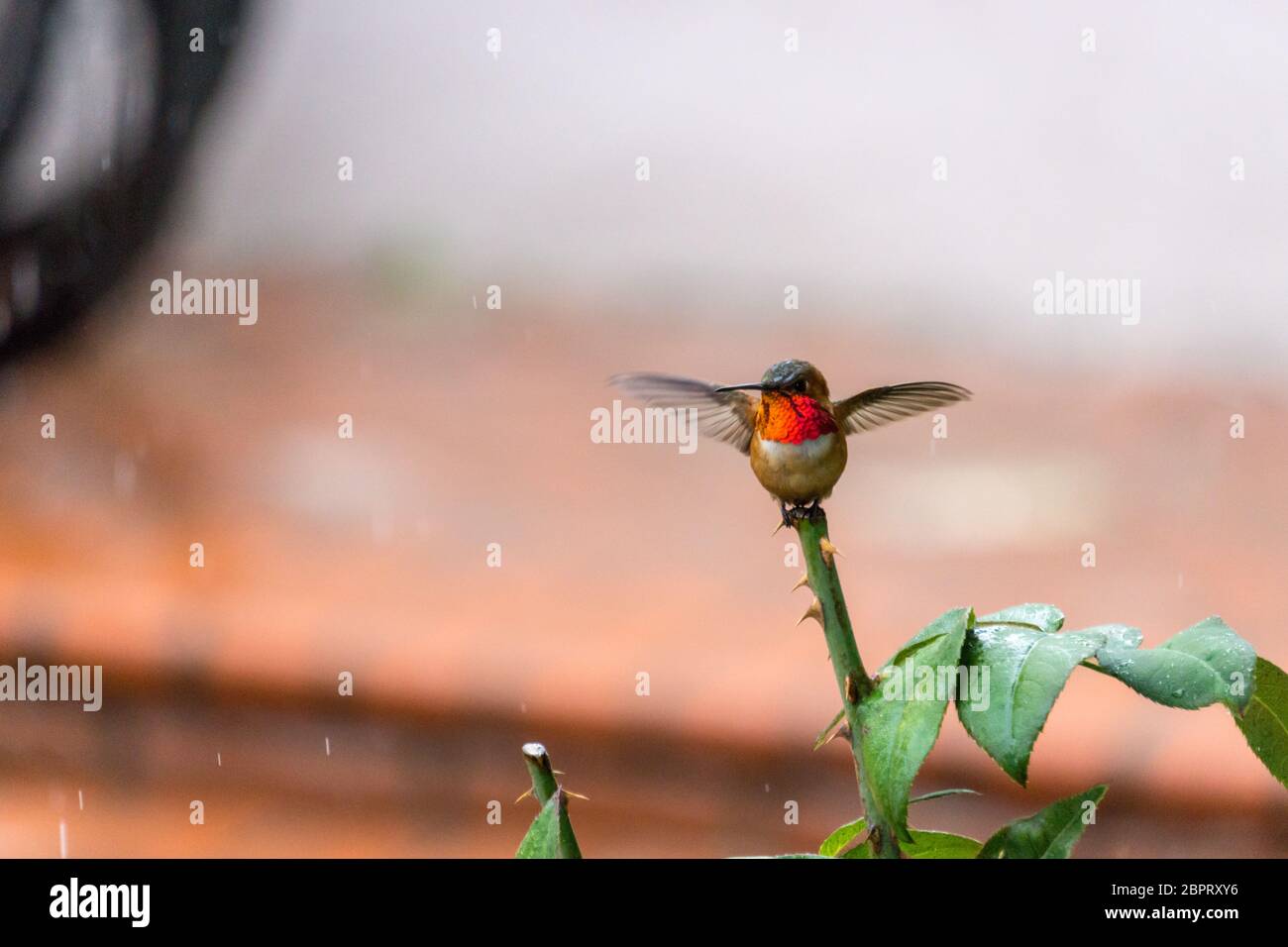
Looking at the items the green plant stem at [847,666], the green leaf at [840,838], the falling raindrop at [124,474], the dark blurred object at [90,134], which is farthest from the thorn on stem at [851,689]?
the dark blurred object at [90,134]

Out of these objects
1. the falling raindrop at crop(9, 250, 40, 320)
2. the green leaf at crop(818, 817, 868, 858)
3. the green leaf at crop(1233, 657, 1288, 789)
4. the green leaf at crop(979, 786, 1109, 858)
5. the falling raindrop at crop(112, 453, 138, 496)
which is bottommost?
the green leaf at crop(818, 817, 868, 858)

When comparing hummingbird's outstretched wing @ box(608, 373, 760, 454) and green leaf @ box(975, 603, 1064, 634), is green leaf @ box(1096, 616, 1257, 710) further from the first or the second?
hummingbird's outstretched wing @ box(608, 373, 760, 454)

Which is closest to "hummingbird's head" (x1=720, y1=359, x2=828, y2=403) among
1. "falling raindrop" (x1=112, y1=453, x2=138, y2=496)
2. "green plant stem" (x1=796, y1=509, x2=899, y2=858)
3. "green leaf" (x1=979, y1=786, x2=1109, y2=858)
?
"green plant stem" (x1=796, y1=509, x2=899, y2=858)

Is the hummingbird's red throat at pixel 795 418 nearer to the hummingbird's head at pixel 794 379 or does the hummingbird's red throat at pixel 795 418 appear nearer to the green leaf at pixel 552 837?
the hummingbird's head at pixel 794 379

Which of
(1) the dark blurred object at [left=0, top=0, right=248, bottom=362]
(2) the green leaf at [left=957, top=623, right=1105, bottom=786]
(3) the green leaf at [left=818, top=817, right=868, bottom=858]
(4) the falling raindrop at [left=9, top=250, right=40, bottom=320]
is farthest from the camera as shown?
(4) the falling raindrop at [left=9, top=250, right=40, bottom=320]

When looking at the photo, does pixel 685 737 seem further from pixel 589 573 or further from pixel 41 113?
pixel 41 113

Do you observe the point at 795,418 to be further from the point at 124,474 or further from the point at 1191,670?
the point at 124,474
